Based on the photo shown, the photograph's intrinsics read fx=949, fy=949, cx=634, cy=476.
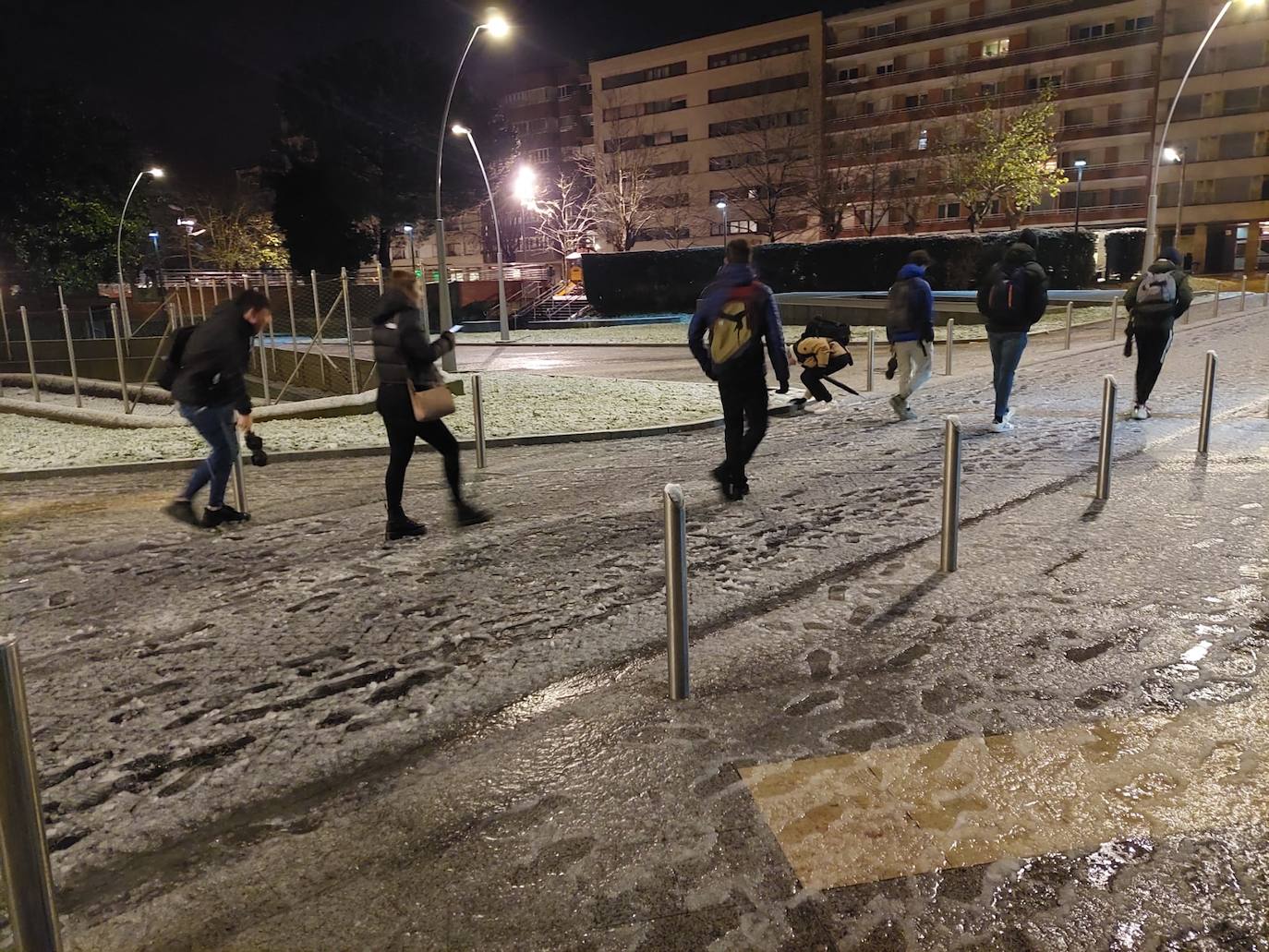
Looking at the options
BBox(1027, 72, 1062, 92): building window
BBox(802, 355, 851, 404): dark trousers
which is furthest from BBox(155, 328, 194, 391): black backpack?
BBox(1027, 72, 1062, 92): building window

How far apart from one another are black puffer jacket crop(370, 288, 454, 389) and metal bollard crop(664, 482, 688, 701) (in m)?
3.12

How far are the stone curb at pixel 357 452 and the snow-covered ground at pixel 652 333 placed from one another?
472 inches

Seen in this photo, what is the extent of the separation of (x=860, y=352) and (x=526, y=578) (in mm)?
17833

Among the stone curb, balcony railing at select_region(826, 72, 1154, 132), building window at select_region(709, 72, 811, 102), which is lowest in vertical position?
the stone curb

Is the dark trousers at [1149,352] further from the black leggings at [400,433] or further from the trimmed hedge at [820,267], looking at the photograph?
the trimmed hedge at [820,267]

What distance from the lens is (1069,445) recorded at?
380 inches

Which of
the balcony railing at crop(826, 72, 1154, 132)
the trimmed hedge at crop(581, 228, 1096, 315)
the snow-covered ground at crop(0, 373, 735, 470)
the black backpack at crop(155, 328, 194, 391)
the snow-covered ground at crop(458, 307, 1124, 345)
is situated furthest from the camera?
the balcony railing at crop(826, 72, 1154, 132)

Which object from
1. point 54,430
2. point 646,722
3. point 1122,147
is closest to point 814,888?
point 646,722

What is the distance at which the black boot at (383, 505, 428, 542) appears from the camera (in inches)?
270

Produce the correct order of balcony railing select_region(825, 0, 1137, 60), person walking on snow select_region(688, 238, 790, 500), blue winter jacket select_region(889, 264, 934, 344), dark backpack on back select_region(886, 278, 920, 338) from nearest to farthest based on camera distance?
person walking on snow select_region(688, 238, 790, 500), blue winter jacket select_region(889, 264, 934, 344), dark backpack on back select_region(886, 278, 920, 338), balcony railing select_region(825, 0, 1137, 60)

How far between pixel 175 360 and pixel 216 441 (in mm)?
656

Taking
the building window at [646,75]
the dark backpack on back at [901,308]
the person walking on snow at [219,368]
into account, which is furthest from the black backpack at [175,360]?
the building window at [646,75]

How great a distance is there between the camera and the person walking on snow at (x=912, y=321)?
10.4m

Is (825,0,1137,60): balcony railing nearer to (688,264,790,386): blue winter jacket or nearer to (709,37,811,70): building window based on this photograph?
(709,37,811,70): building window
